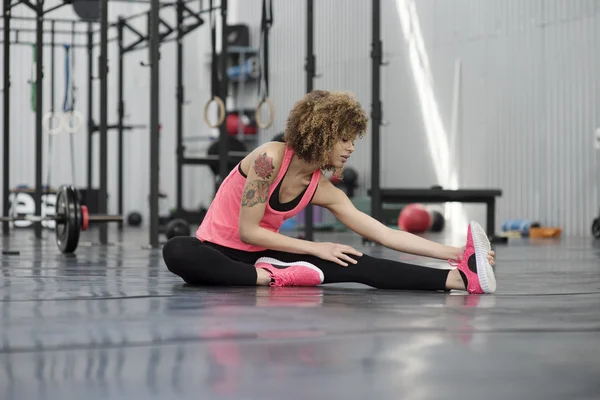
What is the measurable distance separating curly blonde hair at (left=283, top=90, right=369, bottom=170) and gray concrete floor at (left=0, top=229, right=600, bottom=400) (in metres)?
0.42

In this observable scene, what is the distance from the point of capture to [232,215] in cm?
291

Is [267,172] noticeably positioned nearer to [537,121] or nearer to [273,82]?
[537,121]

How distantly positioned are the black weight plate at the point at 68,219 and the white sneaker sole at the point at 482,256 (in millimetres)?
2905

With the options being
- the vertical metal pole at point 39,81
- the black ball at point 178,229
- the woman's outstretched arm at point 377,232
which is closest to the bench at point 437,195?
the black ball at point 178,229

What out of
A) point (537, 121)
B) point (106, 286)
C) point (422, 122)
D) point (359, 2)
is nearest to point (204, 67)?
point (359, 2)

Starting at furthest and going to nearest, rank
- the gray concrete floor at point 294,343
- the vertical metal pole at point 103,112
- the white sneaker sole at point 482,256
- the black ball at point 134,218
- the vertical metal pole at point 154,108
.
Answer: the black ball at point 134,218
the vertical metal pole at point 103,112
the vertical metal pole at point 154,108
the white sneaker sole at point 482,256
the gray concrete floor at point 294,343

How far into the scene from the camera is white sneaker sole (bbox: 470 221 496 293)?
2604 millimetres

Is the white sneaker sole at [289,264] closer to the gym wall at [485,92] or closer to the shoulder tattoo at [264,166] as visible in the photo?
the shoulder tattoo at [264,166]

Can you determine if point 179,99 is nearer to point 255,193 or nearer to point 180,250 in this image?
point 180,250

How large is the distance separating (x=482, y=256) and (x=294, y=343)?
3.64 ft

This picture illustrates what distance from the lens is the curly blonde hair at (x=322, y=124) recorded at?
263 centimetres

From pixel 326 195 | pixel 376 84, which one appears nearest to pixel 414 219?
pixel 376 84

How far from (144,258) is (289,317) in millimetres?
2868

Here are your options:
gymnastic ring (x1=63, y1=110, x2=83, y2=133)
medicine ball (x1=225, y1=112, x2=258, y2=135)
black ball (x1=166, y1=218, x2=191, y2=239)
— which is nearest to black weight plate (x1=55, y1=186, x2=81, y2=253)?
black ball (x1=166, y1=218, x2=191, y2=239)
